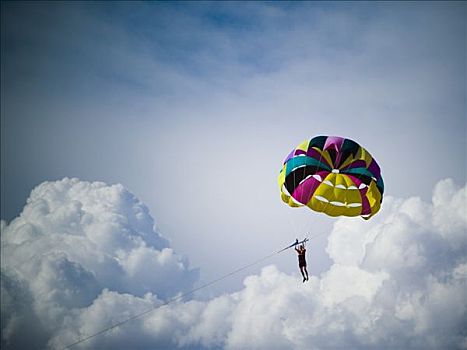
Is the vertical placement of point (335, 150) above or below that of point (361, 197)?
above

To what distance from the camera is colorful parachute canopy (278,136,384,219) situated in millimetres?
31469

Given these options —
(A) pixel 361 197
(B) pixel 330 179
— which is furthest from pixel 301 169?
(A) pixel 361 197

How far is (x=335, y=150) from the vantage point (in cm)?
3150

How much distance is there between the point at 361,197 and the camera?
31.8 meters

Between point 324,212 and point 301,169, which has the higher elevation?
point 301,169

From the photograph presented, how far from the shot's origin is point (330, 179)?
32.1m

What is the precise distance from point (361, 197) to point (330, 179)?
2.53 meters

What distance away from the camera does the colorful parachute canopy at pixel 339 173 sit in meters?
31.5

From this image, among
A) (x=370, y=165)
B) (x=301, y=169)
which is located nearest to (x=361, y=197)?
(x=370, y=165)

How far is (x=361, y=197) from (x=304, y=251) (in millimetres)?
5646

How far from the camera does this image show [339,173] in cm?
3206

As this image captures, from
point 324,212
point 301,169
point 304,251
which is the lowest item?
point 304,251

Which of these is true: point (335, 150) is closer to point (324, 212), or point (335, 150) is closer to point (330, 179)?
point (330, 179)

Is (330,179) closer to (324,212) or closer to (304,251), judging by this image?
(324,212)
